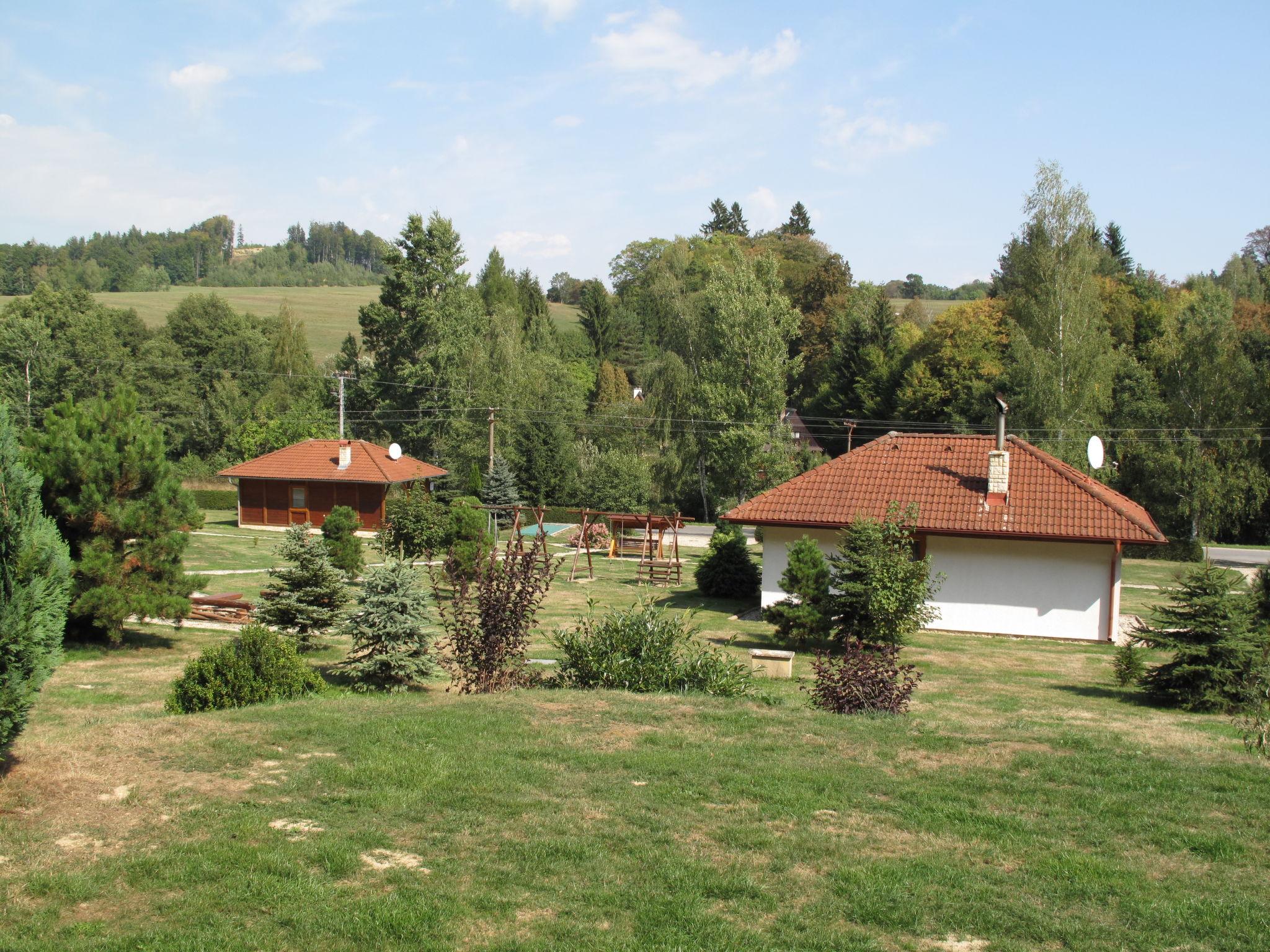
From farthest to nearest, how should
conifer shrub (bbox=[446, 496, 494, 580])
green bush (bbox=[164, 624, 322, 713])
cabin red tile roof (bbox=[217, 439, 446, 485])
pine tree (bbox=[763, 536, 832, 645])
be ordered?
Result: cabin red tile roof (bbox=[217, 439, 446, 485]) → conifer shrub (bbox=[446, 496, 494, 580]) → pine tree (bbox=[763, 536, 832, 645]) → green bush (bbox=[164, 624, 322, 713])

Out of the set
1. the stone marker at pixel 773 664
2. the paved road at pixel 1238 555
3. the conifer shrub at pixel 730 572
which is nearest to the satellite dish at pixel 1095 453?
the conifer shrub at pixel 730 572

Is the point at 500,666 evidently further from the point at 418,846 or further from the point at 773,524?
the point at 773,524

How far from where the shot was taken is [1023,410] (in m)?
43.4

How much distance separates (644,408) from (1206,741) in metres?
47.9

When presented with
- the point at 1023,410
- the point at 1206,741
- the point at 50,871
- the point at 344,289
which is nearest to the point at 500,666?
the point at 50,871

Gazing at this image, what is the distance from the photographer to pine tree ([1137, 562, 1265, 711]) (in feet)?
43.4

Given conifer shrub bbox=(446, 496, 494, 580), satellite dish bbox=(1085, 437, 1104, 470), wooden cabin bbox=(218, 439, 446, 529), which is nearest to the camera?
conifer shrub bbox=(446, 496, 494, 580)

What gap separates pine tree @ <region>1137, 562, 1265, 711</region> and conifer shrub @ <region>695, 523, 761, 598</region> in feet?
47.2

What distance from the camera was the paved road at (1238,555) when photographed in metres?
37.9

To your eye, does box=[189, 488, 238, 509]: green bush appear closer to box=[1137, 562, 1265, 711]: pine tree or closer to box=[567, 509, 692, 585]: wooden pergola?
box=[567, 509, 692, 585]: wooden pergola

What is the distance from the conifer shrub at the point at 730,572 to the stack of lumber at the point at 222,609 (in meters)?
12.3

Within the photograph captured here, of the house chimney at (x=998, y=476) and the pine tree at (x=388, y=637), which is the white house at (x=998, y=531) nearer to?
the house chimney at (x=998, y=476)

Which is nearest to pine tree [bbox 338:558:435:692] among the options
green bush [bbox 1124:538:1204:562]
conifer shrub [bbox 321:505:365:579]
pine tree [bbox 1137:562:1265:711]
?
pine tree [bbox 1137:562:1265:711]

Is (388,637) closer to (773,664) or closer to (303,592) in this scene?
(303,592)
